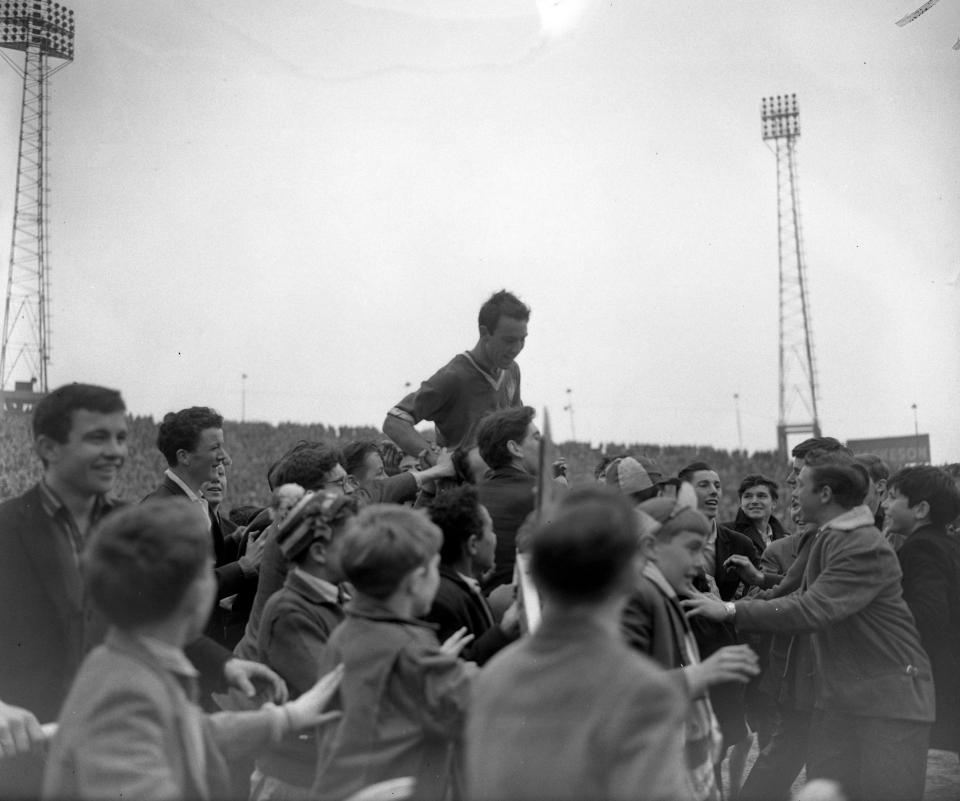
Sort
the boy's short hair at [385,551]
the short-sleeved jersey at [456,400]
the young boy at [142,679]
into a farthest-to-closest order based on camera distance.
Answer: the short-sleeved jersey at [456,400] < the boy's short hair at [385,551] < the young boy at [142,679]

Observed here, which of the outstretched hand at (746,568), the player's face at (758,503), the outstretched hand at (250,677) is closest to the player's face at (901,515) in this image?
the outstretched hand at (746,568)

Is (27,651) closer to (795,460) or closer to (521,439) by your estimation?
(521,439)

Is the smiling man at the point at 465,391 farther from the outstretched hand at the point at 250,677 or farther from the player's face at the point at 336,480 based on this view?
the outstretched hand at the point at 250,677

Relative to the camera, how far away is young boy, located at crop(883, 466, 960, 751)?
5.70 meters

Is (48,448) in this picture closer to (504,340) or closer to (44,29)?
(504,340)

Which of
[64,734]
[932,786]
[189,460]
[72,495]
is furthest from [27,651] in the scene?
[932,786]

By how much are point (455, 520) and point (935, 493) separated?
2.84 m

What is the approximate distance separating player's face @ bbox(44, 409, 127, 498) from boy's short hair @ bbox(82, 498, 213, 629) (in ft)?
4.21

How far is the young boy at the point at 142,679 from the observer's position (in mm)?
2369

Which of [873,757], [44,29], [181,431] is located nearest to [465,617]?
[181,431]

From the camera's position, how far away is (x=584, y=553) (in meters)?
2.47

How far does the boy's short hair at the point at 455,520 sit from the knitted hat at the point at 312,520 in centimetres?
32

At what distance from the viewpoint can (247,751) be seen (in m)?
3.22

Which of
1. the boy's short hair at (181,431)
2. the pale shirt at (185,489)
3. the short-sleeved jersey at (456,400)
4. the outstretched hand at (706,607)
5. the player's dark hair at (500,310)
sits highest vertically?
the player's dark hair at (500,310)
